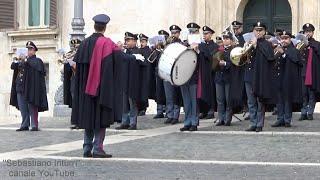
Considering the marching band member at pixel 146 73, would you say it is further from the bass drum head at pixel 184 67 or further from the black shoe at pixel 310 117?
the black shoe at pixel 310 117

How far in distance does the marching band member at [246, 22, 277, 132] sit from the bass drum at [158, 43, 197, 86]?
1097mm

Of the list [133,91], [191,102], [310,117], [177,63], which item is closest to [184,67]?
[177,63]

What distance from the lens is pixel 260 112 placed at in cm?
1422

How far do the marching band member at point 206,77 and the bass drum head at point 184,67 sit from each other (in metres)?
0.39

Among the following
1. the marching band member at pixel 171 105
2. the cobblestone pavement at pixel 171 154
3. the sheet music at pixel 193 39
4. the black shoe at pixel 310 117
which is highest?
the sheet music at pixel 193 39

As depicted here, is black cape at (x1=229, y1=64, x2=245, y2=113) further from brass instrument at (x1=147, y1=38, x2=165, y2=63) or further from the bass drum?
brass instrument at (x1=147, y1=38, x2=165, y2=63)

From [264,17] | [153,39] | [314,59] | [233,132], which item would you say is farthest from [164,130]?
[264,17]

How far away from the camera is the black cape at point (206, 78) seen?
49.0 ft

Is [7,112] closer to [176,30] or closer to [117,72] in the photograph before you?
[176,30]

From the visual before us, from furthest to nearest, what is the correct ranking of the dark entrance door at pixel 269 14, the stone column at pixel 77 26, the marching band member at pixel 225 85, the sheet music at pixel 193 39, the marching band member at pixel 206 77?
the dark entrance door at pixel 269 14
the stone column at pixel 77 26
the marching band member at pixel 225 85
the marching band member at pixel 206 77
the sheet music at pixel 193 39

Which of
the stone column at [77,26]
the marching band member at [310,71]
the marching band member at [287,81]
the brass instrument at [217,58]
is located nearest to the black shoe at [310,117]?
the marching band member at [310,71]

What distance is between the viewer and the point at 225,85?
1553 centimetres

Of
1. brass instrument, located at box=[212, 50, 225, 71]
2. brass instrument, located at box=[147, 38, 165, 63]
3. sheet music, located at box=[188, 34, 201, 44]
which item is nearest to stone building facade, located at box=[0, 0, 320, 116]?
brass instrument, located at box=[147, 38, 165, 63]

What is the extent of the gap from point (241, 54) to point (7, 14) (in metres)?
12.1
